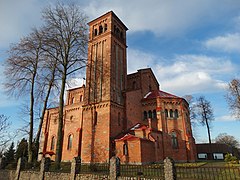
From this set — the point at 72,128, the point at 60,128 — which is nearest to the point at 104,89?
the point at 72,128

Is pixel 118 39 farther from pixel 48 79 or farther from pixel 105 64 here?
pixel 48 79

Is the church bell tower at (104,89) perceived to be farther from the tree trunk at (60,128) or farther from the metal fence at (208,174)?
the metal fence at (208,174)

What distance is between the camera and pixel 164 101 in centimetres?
2747

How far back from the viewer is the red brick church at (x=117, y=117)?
22.3 meters

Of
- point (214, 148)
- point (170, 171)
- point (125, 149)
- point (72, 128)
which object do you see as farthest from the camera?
point (214, 148)

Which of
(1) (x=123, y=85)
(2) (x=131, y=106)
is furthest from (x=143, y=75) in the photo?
(2) (x=131, y=106)

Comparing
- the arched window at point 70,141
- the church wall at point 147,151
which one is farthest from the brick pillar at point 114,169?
the arched window at point 70,141

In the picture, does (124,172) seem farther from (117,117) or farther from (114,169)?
(117,117)

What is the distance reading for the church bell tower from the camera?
74.7 ft

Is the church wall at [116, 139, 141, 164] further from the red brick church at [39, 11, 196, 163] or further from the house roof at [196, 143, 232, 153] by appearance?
the house roof at [196, 143, 232, 153]

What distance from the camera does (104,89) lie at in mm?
25234

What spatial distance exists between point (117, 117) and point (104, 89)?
14.2 feet

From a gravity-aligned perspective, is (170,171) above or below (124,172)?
above

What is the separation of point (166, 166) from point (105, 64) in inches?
773
